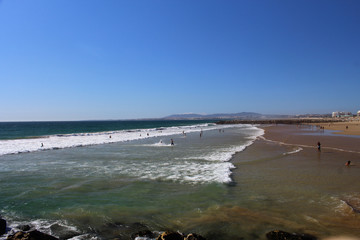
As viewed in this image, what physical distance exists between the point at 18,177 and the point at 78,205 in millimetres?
7080

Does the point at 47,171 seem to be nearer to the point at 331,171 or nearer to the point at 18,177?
the point at 18,177

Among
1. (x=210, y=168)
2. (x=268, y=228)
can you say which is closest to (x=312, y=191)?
(x=268, y=228)

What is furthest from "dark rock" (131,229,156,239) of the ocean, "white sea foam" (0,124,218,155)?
"white sea foam" (0,124,218,155)

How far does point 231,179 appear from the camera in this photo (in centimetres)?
1209

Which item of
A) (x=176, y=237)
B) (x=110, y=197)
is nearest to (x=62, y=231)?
(x=110, y=197)

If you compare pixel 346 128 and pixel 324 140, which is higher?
pixel 346 128

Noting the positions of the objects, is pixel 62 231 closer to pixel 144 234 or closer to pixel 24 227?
pixel 24 227

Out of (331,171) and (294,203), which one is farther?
(331,171)

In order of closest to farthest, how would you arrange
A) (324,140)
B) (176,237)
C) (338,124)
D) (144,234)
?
1. (176,237)
2. (144,234)
3. (324,140)
4. (338,124)

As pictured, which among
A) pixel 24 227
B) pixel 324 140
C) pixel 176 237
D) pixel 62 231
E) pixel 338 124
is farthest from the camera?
pixel 338 124

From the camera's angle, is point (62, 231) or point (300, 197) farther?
point (300, 197)

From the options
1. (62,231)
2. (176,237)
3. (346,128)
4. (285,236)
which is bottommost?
(62,231)

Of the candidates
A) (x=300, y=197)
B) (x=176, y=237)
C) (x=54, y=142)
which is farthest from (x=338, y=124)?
(x=176, y=237)

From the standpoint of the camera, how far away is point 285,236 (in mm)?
6020
